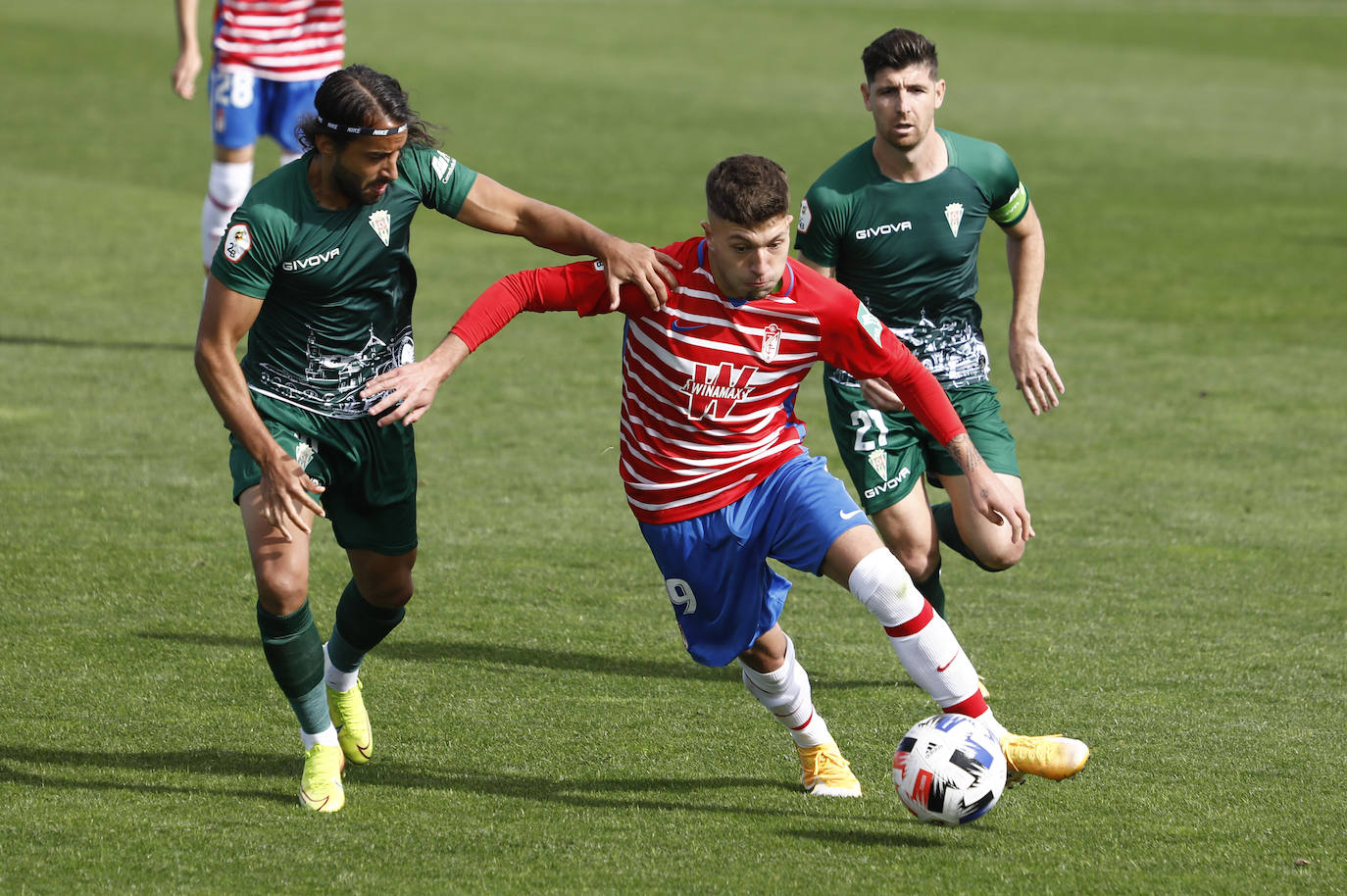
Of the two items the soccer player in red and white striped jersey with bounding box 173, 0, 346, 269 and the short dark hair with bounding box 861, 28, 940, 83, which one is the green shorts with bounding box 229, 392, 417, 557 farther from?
the soccer player in red and white striped jersey with bounding box 173, 0, 346, 269

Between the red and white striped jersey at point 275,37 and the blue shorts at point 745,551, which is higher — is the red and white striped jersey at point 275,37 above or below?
below

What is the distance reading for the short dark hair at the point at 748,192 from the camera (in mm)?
4766

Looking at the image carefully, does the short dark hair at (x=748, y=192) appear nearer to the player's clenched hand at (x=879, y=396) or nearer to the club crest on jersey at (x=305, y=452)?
the player's clenched hand at (x=879, y=396)

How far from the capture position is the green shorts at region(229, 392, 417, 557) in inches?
208

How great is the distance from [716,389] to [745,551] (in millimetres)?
494

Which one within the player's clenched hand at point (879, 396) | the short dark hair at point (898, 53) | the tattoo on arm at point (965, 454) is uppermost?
the short dark hair at point (898, 53)

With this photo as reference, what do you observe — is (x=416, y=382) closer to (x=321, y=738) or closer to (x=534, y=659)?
(x=321, y=738)

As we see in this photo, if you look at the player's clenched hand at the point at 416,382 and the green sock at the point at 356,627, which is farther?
the green sock at the point at 356,627

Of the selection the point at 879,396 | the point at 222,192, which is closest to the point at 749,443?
the point at 879,396

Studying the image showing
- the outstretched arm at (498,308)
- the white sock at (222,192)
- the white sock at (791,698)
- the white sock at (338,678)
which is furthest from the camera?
the white sock at (222,192)

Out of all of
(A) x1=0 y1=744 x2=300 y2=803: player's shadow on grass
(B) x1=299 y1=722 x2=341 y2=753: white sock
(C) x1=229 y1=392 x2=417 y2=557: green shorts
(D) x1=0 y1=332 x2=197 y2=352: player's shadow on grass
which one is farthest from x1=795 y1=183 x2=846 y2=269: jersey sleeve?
(D) x1=0 y1=332 x2=197 y2=352: player's shadow on grass

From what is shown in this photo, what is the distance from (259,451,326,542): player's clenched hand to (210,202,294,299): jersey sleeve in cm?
51

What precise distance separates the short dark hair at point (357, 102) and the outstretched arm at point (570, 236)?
0.43m

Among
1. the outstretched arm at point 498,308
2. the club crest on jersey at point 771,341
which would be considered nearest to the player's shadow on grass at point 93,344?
the outstretched arm at point 498,308
